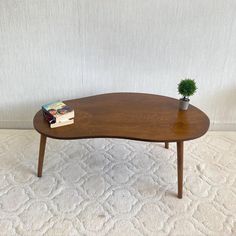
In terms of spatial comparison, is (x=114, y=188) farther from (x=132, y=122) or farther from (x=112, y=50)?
(x=112, y=50)

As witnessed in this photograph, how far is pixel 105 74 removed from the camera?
184 centimetres

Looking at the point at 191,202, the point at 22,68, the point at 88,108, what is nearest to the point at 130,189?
the point at 191,202

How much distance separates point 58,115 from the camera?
1364 millimetres

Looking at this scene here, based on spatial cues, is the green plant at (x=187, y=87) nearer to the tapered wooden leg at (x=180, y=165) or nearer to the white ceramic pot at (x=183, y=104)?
the white ceramic pot at (x=183, y=104)

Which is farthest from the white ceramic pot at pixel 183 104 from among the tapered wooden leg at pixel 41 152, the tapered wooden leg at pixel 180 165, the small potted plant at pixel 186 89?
the tapered wooden leg at pixel 41 152

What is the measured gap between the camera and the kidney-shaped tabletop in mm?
1301

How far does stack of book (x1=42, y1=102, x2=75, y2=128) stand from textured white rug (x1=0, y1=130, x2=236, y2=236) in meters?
0.35

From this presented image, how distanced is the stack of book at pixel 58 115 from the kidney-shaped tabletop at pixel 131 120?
0.03 meters

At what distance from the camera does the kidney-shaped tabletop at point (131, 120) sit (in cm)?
130

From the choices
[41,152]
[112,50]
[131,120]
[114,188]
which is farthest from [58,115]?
[112,50]

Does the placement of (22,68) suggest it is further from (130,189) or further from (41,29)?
(130,189)

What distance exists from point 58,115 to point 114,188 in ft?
1.66

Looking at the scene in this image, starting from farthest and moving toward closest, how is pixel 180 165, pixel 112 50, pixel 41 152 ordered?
pixel 112 50 → pixel 41 152 → pixel 180 165

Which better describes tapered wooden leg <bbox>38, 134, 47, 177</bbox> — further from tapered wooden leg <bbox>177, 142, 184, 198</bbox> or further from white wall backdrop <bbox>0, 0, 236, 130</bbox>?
tapered wooden leg <bbox>177, 142, 184, 198</bbox>
